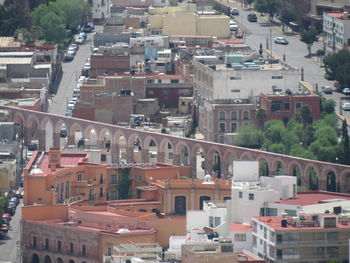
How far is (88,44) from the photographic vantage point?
196 meters

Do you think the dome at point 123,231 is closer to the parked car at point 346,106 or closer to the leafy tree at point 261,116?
the leafy tree at point 261,116

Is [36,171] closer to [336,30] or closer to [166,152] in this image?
[166,152]

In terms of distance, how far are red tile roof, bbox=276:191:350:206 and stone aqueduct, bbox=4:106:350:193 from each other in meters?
11.0

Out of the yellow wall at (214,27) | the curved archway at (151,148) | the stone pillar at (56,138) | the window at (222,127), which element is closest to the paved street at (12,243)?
the curved archway at (151,148)

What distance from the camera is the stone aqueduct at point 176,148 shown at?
141 metres

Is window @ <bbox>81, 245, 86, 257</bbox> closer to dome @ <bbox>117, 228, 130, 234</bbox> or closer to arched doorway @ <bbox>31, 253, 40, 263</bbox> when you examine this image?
dome @ <bbox>117, 228, 130, 234</bbox>

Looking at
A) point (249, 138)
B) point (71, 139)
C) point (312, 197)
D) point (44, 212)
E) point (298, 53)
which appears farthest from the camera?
point (298, 53)

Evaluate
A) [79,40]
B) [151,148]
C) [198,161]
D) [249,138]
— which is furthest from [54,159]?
[79,40]

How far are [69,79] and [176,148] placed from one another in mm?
31706

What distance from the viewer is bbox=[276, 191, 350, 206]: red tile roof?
12294 cm

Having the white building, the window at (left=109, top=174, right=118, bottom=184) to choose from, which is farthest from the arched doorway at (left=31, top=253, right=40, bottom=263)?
the white building

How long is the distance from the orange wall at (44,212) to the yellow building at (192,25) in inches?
2545

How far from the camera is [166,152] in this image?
5969 inches

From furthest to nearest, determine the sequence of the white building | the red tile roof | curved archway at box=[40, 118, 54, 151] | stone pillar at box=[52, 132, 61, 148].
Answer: the white building, curved archway at box=[40, 118, 54, 151], stone pillar at box=[52, 132, 61, 148], the red tile roof
